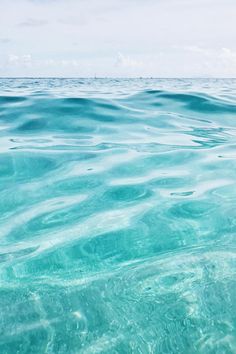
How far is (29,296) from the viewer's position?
2268mm

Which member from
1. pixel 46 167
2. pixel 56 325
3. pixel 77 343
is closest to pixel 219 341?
pixel 77 343

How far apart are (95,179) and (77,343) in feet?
8.96

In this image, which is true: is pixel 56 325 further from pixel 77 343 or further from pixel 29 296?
pixel 29 296

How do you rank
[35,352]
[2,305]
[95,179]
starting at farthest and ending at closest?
1. [95,179]
2. [2,305]
3. [35,352]

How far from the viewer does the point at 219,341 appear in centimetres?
186

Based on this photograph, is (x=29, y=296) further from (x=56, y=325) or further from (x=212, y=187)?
(x=212, y=187)

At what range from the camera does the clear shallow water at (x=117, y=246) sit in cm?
195

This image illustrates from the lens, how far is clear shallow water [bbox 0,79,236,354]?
195 cm

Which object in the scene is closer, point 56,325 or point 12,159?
point 56,325

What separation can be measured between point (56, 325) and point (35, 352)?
20 cm

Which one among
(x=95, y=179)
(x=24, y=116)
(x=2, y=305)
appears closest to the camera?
(x=2, y=305)

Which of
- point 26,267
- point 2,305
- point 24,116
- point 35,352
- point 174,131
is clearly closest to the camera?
point 35,352

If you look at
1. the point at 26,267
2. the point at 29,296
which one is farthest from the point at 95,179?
the point at 29,296

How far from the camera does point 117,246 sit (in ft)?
9.53
